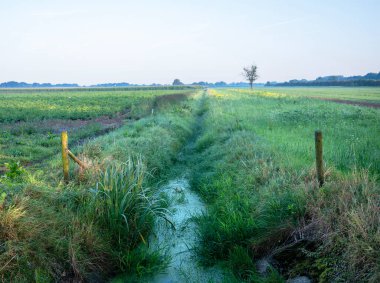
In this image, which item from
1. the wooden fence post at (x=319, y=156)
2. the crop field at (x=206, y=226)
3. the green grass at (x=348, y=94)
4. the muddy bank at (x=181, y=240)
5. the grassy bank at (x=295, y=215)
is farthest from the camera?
the green grass at (x=348, y=94)

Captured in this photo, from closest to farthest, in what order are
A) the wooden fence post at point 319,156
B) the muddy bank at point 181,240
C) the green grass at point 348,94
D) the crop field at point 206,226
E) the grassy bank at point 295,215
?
the grassy bank at point 295,215 < the crop field at point 206,226 < the muddy bank at point 181,240 < the wooden fence post at point 319,156 < the green grass at point 348,94

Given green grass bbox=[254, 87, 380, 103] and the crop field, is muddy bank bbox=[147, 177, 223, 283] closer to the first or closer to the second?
the crop field

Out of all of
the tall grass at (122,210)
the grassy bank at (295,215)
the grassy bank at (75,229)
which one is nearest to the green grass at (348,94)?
the grassy bank at (295,215)

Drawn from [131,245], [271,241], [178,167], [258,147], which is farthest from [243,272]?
[178,167]

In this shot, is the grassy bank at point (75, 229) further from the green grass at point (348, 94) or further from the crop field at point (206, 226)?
the green grass at point (348, 94)

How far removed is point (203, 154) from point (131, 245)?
677 cm

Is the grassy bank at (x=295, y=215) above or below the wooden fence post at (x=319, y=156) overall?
below

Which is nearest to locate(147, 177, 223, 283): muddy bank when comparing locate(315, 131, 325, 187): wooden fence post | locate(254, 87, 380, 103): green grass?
locate(315, 131, 325, 187): wooden fence post

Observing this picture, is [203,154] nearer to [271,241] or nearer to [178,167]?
[178,167]

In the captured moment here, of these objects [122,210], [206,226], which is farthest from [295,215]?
[122,210]

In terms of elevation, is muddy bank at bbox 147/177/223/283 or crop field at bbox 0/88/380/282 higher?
crop field at bbox 0/88/380/282

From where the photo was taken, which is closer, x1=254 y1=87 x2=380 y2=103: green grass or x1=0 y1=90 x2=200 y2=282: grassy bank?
x1=0 y1=90 x2=200 y2=282: grassy bank

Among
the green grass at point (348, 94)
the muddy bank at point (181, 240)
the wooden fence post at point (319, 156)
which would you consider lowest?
the muddy bank at point (181, 240)

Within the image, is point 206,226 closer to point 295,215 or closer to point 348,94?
point 295,215
